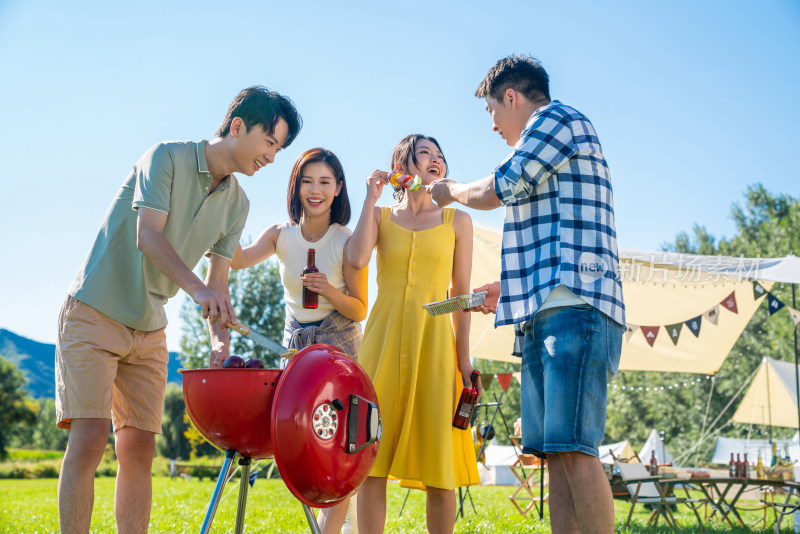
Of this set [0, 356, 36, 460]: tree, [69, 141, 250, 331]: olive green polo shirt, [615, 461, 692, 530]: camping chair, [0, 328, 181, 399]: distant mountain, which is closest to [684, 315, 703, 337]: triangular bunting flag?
[615, 461, 692, 530]: camping chair

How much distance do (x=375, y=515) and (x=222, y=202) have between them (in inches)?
60.3

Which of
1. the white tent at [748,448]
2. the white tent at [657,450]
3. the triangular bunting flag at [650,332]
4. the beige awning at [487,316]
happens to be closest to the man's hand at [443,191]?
the beige awning at [487,316]

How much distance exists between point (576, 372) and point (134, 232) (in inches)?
73.1

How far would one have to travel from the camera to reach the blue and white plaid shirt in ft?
7.32

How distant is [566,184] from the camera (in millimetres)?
2338

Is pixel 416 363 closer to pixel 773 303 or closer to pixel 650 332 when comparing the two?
pixel 650 332

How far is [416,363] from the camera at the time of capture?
2.90 metres

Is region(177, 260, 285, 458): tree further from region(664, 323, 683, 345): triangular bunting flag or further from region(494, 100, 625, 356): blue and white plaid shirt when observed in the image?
region(494, 100, 625, 356): blue and white plaid shirt

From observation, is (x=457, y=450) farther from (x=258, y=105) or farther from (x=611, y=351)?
(x=258, y=105)

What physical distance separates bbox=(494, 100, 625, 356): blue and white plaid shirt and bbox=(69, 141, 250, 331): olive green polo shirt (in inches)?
51.6

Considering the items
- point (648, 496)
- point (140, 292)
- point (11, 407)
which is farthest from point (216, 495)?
point (11, 407)

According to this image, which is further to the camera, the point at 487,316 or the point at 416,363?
the point at 487,316

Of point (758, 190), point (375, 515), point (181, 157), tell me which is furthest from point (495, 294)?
point (758, 190)

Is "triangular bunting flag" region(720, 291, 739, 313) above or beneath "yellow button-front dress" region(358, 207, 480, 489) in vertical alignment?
above
